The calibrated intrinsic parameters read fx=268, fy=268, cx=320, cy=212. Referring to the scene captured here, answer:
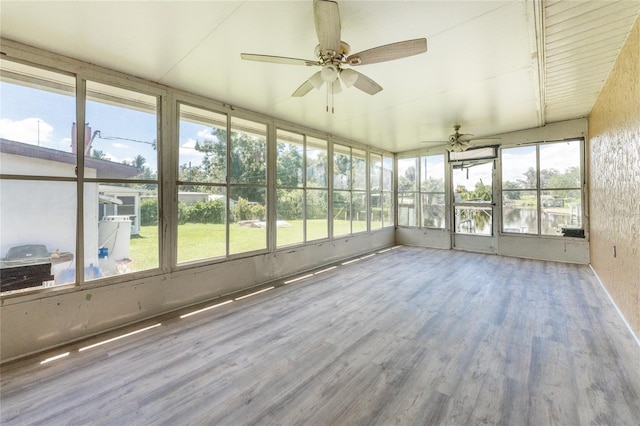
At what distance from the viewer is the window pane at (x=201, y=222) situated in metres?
3.72

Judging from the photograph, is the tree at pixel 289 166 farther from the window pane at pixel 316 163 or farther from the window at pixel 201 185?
the window at pixel 201 185

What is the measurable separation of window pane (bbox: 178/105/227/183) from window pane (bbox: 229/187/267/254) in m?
0.41

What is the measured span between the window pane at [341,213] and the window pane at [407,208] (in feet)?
8.47

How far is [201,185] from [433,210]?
21.8 ft

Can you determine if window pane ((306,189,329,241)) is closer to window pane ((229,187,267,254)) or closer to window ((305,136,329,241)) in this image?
window ((305,136,329,241))

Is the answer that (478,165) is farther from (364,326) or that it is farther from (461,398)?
(461,398)

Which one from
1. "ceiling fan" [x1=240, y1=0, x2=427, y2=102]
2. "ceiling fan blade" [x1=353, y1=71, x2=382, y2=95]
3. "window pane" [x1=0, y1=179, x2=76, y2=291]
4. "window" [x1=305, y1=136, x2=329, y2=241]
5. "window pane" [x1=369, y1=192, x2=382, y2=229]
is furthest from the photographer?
"window pane" [x1=369, y1=192, x2=382, y2=229]

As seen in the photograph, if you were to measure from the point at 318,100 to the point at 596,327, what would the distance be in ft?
14.5

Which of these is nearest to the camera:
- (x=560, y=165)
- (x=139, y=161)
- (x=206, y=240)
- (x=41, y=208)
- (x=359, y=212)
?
(x=41, y=208)

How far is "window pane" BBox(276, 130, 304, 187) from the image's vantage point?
16.7 feet

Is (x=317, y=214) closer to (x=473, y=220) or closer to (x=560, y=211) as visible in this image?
(x=473, y=220)

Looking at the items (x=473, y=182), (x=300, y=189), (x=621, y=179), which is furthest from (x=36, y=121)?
(x=473, y=182)

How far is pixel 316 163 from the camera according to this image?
5.95 m

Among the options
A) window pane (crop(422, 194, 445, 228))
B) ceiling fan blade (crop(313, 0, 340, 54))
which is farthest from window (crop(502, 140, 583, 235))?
ceiling fan blade (crop(313, 0, 340, 54))
